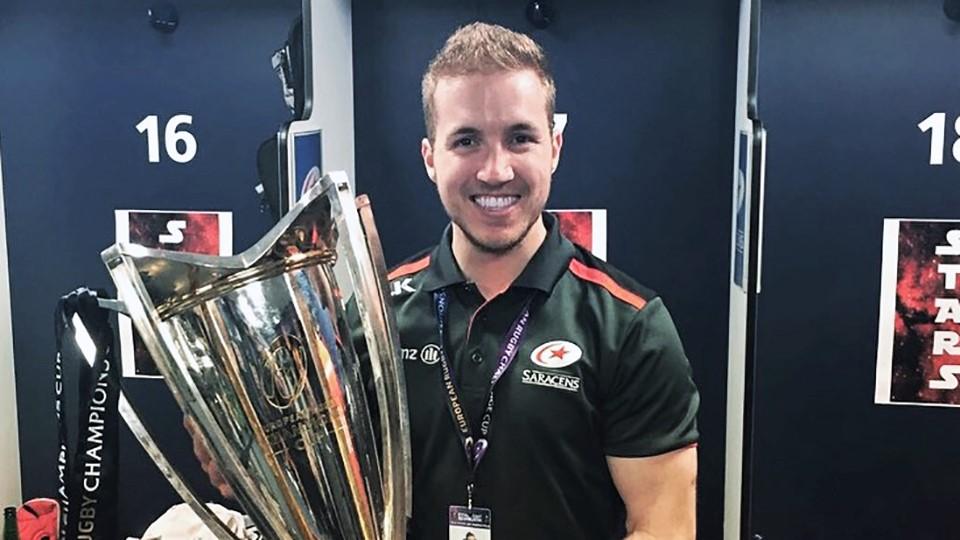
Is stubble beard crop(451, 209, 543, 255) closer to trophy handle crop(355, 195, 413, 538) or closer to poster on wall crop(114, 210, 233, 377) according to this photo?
trophy handle crop(355, 195, 413, 538)

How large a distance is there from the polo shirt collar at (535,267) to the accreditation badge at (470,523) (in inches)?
12.3

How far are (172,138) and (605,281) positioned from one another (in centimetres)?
166

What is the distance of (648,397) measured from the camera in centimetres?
135

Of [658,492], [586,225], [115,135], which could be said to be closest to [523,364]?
[658,492]

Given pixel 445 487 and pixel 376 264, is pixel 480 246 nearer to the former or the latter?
pixel 376 264

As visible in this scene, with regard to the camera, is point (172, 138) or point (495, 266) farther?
point (172, 138)

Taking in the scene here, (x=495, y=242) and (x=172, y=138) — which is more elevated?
(x=172, y=138)

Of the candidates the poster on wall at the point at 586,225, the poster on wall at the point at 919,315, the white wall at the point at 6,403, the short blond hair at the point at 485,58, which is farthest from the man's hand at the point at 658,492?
the white wall at the point at 6,403

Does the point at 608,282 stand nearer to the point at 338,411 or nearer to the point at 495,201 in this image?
the point at 495,201

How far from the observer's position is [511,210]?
1.36m

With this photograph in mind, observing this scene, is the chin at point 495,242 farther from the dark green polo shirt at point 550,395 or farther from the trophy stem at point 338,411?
the trophy stem at point 338,411

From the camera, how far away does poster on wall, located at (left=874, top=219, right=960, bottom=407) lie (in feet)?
8.15

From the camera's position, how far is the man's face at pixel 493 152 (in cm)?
134

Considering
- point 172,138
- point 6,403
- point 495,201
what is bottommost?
point 6,403
